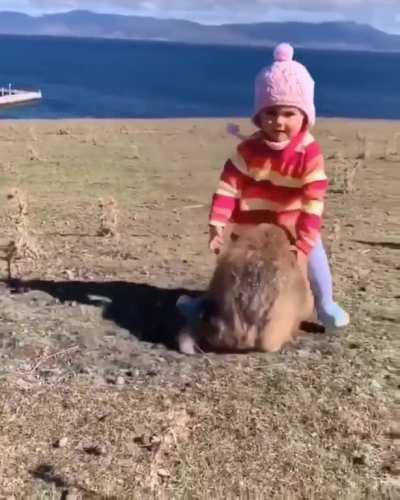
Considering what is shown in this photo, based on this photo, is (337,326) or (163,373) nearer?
(163,373)

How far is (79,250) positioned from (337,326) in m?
2.53

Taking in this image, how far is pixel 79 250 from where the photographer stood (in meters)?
6.98

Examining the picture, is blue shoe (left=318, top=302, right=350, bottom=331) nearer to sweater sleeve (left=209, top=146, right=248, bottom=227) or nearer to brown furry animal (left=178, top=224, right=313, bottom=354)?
brown furry animal (left=178, top=224, right=313, bottom=354)

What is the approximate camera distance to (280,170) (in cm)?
479

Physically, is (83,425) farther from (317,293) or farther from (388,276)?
(388,276)

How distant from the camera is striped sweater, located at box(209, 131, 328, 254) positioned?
15.6 feet

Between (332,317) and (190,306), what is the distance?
0.72 metres

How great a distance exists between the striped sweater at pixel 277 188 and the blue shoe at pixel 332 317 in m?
0.38

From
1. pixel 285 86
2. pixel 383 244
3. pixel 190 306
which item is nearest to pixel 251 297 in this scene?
pixel 190 306

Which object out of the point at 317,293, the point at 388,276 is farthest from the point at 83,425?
the point at 388,276

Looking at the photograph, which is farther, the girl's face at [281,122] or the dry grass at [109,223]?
the dry grass at [109,223]

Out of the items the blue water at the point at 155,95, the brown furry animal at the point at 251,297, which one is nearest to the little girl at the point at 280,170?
the brown furry animal at the point at 251,297

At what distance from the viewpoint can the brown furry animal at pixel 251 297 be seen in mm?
4656

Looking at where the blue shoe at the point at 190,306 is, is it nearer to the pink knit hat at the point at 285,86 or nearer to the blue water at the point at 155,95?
the pink knit hat at the point at 285,86
